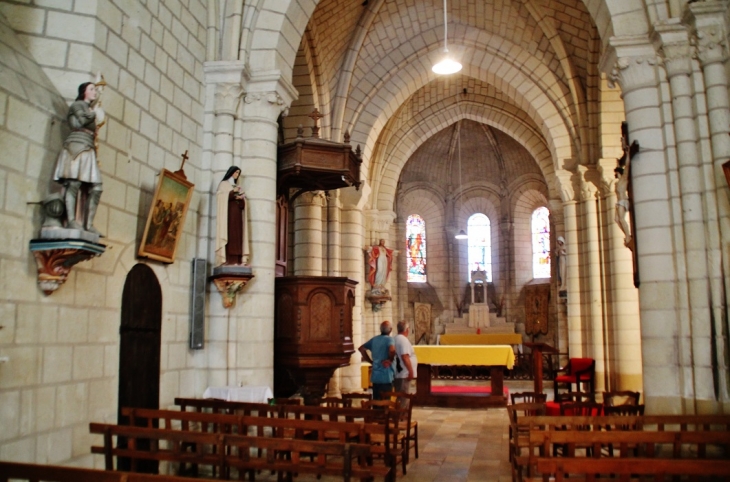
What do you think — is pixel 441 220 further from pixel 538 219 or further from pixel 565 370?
pixel 565 370

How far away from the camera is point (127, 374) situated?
633cm

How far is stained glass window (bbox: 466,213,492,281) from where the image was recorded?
2517 cm

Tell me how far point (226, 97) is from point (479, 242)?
18332mm

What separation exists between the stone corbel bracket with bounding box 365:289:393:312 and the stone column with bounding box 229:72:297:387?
8.71 metres

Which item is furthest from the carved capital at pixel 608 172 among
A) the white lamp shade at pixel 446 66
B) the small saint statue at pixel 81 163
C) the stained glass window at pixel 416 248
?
the stained glass window at pixel 416 248

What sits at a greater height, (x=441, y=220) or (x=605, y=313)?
(x=441, y=220)

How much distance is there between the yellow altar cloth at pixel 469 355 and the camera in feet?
40.5

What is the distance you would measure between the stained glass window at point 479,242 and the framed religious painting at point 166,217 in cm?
1890

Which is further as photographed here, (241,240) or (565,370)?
(565,370)

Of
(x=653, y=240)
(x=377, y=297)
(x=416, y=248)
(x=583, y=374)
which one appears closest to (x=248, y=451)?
(x=653, y=240)

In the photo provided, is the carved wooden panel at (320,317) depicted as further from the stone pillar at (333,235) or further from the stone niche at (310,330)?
the stone pillar at (333,235)

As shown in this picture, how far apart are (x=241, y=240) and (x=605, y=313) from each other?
313 inches

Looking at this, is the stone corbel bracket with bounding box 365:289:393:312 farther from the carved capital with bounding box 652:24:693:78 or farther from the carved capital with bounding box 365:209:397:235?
the carved capital with bounding box 652:24:693:78

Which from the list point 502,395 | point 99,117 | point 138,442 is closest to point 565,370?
point 502,395
